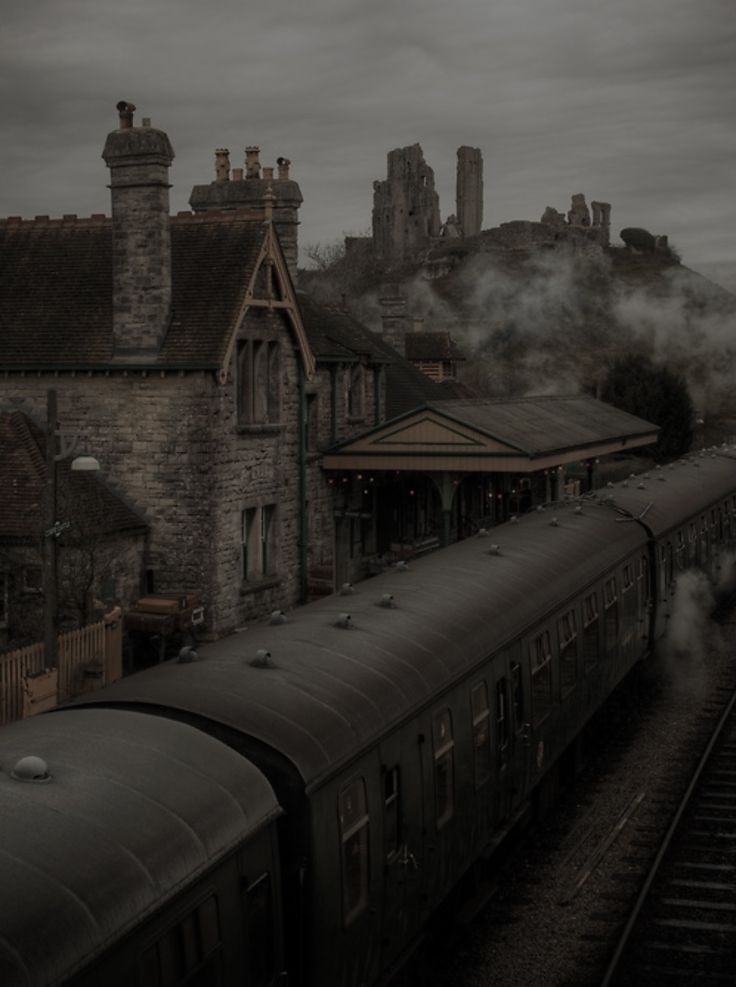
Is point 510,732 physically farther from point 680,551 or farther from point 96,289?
point 96,289

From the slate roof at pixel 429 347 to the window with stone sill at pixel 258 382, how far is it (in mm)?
30753

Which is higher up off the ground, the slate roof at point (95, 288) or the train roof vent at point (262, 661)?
the slate roof at point (95, 288)

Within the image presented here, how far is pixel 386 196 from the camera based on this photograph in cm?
13600

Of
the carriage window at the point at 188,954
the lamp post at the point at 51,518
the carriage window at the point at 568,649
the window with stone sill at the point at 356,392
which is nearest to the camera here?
the carriage window at the point at 188,954

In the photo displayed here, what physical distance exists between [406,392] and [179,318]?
1411cm

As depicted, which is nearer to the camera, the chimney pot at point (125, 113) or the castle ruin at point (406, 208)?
the chimney pot at point (125, 113)

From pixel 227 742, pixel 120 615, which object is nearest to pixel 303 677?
pixel 227 742

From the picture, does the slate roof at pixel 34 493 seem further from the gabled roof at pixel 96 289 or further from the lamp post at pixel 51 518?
the lamp post at pixel 51 518

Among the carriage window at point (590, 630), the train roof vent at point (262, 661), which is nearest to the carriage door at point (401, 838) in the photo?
the train roof vent at point (262, 661)

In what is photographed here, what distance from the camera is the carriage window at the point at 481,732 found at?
11.3 m

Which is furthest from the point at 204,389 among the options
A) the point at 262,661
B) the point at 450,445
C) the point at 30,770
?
the point at 30,770

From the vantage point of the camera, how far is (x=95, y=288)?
2461 cm

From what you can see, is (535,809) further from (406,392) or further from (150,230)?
(406,392)

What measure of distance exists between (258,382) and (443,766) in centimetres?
1494
